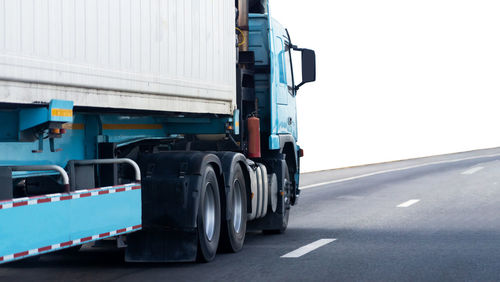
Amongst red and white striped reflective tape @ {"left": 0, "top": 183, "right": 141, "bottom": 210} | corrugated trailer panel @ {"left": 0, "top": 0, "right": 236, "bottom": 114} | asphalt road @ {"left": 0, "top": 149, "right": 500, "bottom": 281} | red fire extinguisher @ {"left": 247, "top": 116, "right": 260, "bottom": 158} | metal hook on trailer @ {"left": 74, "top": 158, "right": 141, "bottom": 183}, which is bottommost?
asphalt road @ {"left": 0, "top": 149, "right": 500, "bottom": 281}

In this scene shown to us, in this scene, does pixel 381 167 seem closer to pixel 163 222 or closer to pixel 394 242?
pixel 394 242

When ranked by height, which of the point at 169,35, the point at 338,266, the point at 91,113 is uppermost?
the point at 169,35

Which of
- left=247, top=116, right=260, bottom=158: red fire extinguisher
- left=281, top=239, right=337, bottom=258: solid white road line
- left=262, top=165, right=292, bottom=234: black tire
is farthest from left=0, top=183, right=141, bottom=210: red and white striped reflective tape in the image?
left=262, top=165, right=292, bottom=234: black tire

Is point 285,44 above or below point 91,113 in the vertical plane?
above

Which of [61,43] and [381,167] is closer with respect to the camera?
[61,43]

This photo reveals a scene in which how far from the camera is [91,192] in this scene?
8.64m

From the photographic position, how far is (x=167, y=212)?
33.5 feet

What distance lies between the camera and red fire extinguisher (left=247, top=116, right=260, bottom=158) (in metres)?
13.0

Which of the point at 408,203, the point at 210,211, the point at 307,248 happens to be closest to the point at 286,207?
the point at 307,248

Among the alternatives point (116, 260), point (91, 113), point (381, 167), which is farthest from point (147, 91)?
point (381, 167)

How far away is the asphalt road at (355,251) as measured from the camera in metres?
9.75

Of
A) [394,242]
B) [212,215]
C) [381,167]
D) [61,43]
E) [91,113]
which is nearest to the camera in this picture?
[61,43]

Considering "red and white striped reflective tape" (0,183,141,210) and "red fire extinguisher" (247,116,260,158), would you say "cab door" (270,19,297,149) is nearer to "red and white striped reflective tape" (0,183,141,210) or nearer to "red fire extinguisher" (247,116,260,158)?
"red fire extinguisher" (247,116,260,158)

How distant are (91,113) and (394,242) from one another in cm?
484
